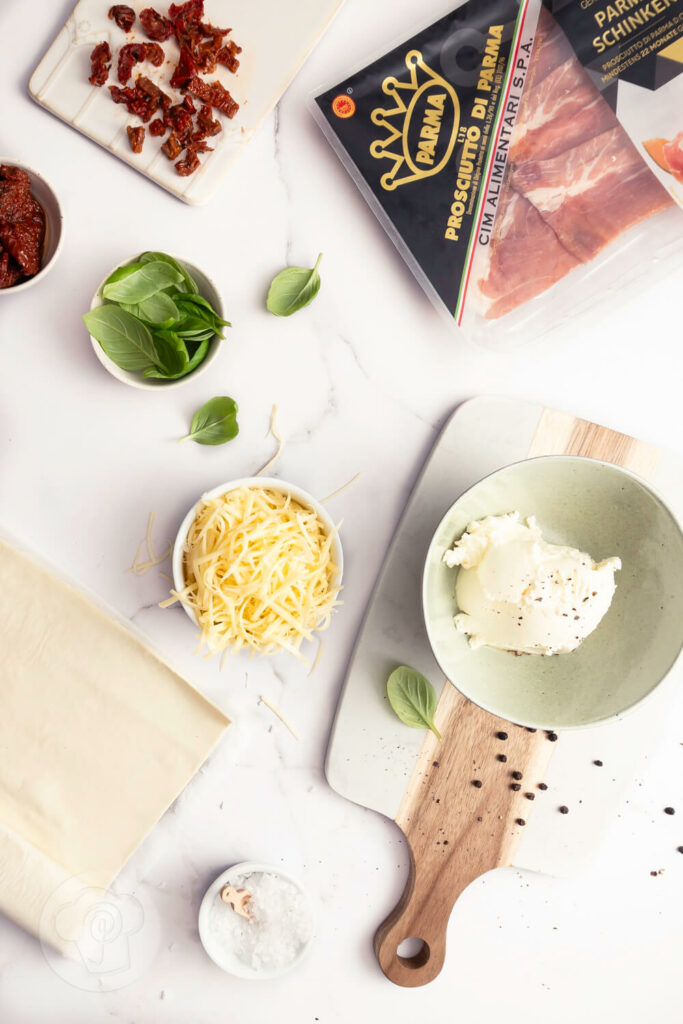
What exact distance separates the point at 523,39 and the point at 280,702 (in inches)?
57.0

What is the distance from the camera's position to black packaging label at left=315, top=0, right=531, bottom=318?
145 centimetres

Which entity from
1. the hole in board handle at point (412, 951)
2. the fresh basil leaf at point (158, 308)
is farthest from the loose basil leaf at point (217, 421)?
the hole in board handle at point (412, 951)

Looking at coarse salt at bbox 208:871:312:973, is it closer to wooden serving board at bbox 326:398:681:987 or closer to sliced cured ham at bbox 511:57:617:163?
wooden serving board at bbox 326:398:681:987

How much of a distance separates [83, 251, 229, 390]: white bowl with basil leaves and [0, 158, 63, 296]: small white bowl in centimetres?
11

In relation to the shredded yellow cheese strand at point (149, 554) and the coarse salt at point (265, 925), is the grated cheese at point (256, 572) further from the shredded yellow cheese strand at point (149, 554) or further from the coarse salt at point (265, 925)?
the coarse salt at point (265, 925)

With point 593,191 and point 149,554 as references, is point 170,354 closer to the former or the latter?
point 149,554

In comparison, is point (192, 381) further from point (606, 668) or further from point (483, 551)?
point (606, 668)

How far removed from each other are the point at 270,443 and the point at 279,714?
562 mm

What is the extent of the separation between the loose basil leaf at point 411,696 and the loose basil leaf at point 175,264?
0.85m

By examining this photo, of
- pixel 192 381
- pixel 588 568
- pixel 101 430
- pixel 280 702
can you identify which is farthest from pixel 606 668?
pixel 101 430

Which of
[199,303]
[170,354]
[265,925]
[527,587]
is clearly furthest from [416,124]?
[265,925]

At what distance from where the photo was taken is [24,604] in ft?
A: 4.79

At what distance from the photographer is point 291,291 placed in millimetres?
1445

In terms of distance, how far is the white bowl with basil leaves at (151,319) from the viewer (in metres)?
1.32
